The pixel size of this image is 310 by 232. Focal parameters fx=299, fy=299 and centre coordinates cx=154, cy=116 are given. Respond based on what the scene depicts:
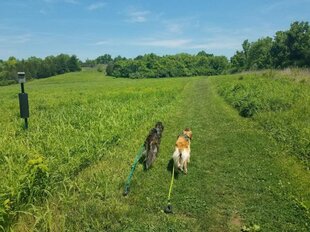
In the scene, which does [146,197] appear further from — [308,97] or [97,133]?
[308,97]

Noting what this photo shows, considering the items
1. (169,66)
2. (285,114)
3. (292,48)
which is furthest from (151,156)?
(169,66)

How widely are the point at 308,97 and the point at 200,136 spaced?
17.7 ft

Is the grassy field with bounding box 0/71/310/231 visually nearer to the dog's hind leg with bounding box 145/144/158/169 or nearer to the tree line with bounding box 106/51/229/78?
the dog's hind leg with bounding box 145/144/158/169

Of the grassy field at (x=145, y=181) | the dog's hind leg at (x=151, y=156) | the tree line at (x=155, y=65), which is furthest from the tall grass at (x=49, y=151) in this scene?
the tree line at (x=155, y=65)

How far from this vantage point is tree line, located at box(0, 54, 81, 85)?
94750 mm

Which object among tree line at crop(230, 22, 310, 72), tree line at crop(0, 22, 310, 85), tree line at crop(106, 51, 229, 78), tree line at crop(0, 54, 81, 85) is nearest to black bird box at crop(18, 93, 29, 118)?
tree line at crop(230, 22, 310, 72)

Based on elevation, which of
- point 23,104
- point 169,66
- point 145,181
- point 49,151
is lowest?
point 145,181

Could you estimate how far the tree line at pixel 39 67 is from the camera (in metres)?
94.8

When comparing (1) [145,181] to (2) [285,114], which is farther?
(2) [285,114]

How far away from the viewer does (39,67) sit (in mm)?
106875

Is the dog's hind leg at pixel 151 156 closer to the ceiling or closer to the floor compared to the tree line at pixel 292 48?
closer to the floor

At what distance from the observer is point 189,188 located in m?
5.59

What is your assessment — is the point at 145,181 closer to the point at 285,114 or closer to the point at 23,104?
the point at 23,104

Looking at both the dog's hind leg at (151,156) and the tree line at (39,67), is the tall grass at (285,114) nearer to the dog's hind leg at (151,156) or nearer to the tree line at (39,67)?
the dog's hind leg at (151,156)
